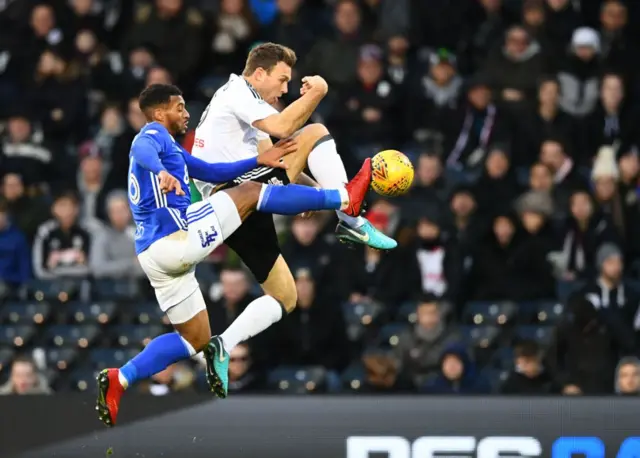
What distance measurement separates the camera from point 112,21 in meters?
18.8

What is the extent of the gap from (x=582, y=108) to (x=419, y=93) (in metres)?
1.52

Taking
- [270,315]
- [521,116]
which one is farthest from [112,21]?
[270,315]

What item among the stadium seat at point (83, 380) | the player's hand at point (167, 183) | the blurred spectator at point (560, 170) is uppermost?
the player's hand at point (167, 183)

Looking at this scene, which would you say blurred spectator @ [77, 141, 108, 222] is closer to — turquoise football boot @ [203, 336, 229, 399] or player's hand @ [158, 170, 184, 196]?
turquoise football boot @ [203, 336, 229, 399]

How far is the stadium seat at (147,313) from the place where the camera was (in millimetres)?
15625

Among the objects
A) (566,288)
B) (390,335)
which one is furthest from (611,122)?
(390,335)

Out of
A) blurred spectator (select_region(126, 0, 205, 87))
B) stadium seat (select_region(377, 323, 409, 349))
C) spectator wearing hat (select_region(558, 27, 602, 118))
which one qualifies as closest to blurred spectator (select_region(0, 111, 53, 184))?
blurred spectator (select_region(126, 0, 205, 87))

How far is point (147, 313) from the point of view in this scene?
15703 millimetres

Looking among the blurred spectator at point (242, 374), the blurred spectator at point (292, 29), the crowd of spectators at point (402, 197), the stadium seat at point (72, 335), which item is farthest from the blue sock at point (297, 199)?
the blurred spectator at point (292, 29)

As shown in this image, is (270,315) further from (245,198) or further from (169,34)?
(169,34)

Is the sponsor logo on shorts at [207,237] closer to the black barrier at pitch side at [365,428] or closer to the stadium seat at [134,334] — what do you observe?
the black barrier at pitch side at [365,428]

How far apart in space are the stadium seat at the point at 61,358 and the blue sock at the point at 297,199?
4938 mm

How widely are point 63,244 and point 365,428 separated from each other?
5.19 m

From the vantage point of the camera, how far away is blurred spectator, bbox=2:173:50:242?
16.6 m
